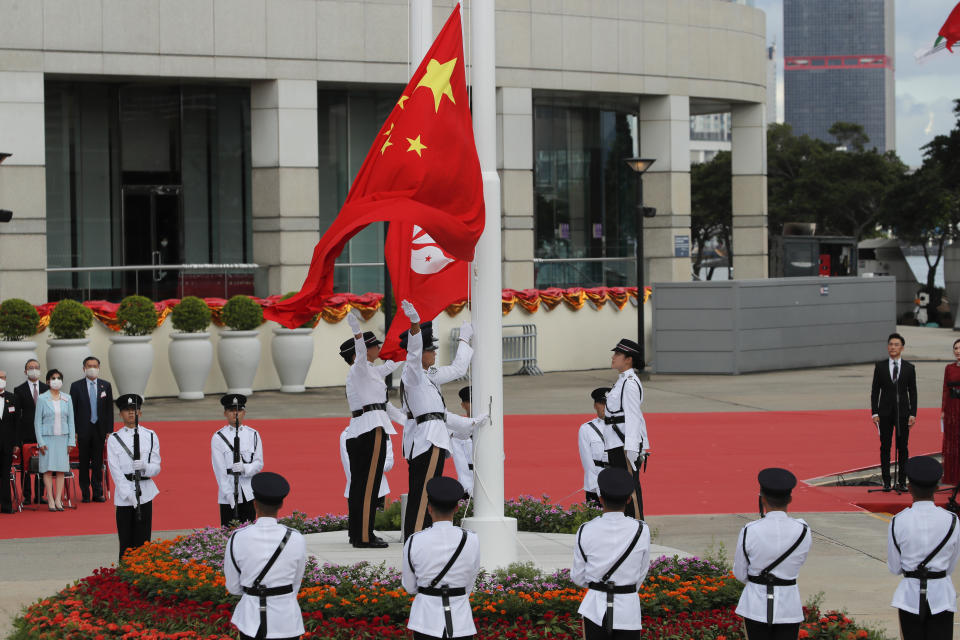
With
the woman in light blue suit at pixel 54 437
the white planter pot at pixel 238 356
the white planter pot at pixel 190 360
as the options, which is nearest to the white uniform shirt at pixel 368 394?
the woman in light blue suit at pixel 54 437

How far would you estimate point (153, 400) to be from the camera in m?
25.8

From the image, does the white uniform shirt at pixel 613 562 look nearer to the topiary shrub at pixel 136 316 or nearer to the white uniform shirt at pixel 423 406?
the white uniform shirt at pixel 423 406

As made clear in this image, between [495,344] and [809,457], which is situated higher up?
[495,344]

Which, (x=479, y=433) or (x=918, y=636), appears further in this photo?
(x=479, y=433)

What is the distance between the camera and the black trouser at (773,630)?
26.0ft

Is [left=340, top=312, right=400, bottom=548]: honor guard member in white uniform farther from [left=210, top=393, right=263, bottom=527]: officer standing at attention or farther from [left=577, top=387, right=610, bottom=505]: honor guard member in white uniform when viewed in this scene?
[left=577, top=387, right=610, bottom=505]: honor guard member in white uniform

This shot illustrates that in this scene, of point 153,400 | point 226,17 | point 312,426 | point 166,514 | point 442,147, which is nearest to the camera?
point 442,147

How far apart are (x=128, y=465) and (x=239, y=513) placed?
1.27m

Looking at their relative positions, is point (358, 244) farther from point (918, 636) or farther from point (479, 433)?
point (918, 636)

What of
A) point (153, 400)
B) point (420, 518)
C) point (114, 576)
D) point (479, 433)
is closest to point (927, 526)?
point (479, 433)

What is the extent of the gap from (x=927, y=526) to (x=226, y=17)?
23636mm

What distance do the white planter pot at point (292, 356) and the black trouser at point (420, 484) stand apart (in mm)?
15742

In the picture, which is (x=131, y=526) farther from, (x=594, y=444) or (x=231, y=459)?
(x=594, y=444)

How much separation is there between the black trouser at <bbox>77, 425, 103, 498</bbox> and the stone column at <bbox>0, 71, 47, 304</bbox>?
12072 mm
